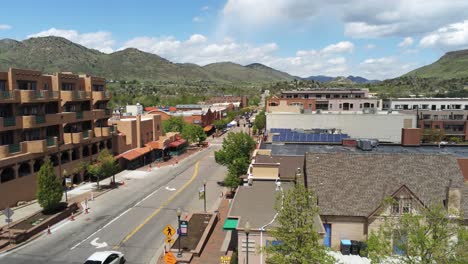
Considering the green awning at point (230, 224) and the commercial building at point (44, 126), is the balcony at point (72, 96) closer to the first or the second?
the commercial building at point (44, 126)

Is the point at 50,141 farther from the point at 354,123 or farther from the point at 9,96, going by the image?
the point at 354,123

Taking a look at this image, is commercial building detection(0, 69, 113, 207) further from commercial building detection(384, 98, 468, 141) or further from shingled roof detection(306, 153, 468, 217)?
commercial building detection(384, 98, 468, 141)

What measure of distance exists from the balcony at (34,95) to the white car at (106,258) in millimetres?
25198

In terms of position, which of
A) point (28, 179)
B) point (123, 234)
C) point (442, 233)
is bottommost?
point (123, 234)

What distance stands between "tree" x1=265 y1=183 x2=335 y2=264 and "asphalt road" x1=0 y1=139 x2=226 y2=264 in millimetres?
12985

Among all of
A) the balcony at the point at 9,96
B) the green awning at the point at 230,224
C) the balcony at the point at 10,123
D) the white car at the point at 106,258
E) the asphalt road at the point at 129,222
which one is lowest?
the asphalt road at the point at 129,222

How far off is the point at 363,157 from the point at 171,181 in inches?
1222

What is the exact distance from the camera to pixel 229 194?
1802 inches

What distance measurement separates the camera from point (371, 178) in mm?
29453

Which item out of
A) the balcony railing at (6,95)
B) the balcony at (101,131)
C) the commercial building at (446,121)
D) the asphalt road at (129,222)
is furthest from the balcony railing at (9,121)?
the commercial building at (446,121)

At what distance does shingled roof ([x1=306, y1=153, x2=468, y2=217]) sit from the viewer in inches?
1102

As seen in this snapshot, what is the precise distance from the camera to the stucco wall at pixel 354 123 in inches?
2638

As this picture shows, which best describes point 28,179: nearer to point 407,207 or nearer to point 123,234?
point 123,234

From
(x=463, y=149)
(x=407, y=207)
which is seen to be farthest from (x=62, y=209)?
(x=463, y=149)
